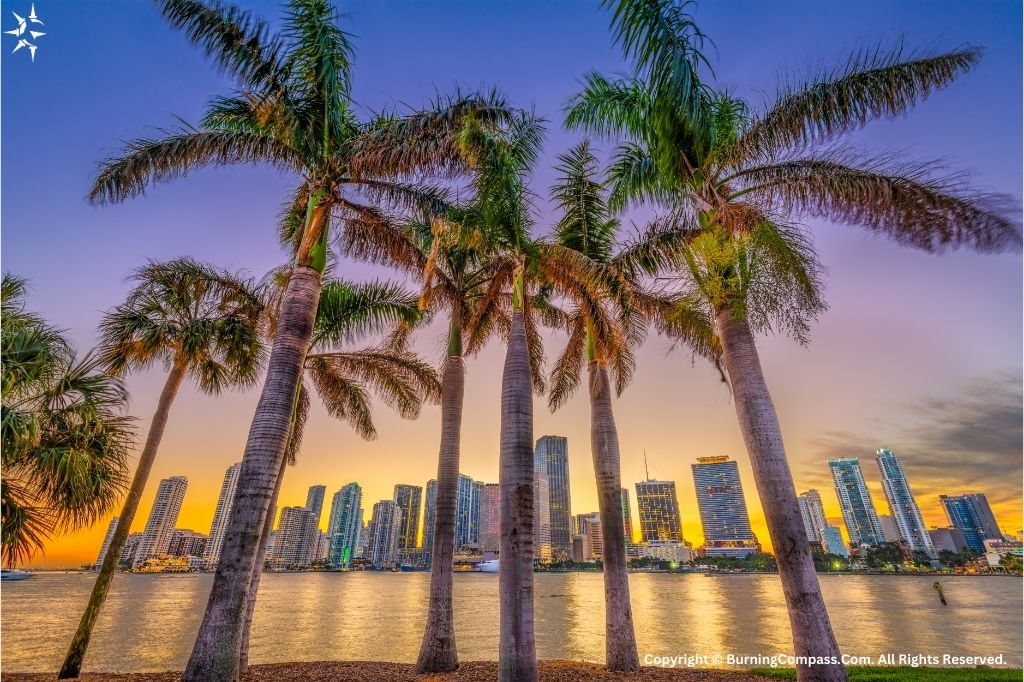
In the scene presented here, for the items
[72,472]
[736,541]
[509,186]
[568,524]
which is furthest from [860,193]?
[736,541]

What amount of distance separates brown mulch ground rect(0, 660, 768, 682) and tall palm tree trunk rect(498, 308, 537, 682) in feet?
8.64

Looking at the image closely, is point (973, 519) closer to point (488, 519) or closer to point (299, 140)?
point (488, 519)

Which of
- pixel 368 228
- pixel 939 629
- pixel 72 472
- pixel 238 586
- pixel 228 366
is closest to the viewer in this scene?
pixel 238 586

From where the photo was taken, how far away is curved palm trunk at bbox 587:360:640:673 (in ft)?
32.2

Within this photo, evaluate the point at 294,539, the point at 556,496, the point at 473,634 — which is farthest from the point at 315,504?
the point at 473,634

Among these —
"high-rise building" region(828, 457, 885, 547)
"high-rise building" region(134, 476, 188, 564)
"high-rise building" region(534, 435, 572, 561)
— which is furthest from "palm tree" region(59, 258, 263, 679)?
"high-rise building" region(828, 457, 885, 547)

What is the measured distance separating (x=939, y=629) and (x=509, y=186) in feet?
128

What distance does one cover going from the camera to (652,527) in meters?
199

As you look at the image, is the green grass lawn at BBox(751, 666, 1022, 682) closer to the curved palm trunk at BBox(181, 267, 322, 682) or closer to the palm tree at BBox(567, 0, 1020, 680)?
the palm tree at BBox(567, 0, 1020, 680)

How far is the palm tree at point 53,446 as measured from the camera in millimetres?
6895

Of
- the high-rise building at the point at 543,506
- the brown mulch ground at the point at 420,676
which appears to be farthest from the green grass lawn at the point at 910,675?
the high-rise building at the point at 543,506

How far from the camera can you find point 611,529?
10742 millimetres

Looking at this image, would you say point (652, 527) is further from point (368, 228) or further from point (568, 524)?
point (368, 228)

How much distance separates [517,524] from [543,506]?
193 meters
